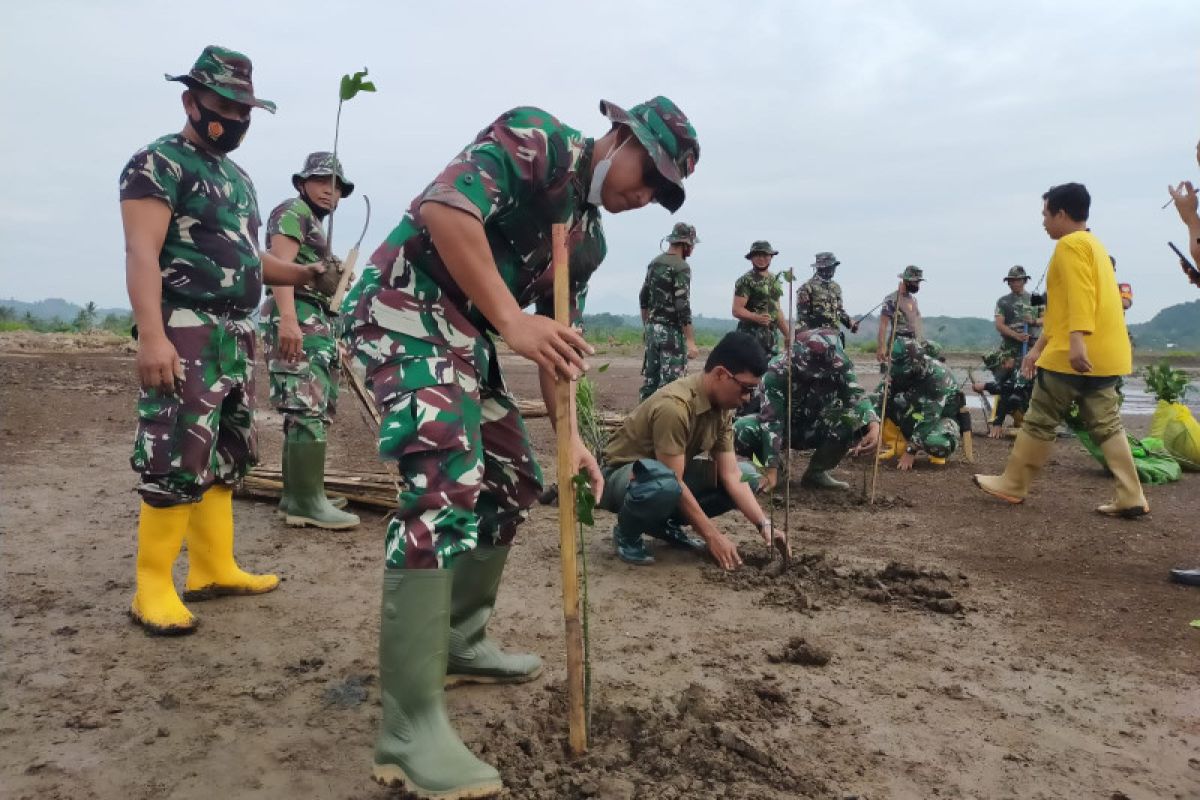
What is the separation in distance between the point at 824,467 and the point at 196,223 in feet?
14.9

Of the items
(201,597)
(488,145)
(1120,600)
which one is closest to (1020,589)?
(1120,600)

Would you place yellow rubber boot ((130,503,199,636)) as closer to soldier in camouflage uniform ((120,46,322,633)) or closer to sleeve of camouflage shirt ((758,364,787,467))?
soldier in camouflage uniform ((120,46,322,633))

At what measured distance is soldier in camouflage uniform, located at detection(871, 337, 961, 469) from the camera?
7.01m

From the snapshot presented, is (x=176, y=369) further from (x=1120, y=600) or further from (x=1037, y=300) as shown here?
(x=1037, y=300)

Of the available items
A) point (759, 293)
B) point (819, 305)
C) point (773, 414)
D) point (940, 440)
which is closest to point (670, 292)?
point (759, 293)

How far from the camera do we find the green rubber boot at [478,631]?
2533mm

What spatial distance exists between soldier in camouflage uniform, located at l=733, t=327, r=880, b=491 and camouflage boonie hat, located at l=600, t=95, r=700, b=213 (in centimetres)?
380

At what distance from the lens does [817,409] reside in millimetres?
5949

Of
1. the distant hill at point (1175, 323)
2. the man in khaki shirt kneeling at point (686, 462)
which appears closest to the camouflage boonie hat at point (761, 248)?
the man in khaki shirt kneeling at point (686, 462)

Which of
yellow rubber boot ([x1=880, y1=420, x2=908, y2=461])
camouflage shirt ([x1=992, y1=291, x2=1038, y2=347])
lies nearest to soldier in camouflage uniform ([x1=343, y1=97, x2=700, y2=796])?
yellow rubber boot ([x1=880, y1=420, x2=908, y2=461])

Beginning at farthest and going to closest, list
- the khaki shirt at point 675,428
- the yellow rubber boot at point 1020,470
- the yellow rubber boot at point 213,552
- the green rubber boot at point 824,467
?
the green rubber boot at point 824,467, the yellow rubber boot at point 1020,470, the khaki shirt at point 675,428, the yellow rubber boot at point 213,552

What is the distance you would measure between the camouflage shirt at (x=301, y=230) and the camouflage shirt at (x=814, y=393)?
10.2ft

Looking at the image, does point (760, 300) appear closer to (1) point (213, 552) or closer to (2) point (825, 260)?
(2) point (825, 260)

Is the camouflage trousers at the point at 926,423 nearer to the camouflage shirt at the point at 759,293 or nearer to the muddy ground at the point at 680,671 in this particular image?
the camouflage shirt at the point at 759,293
